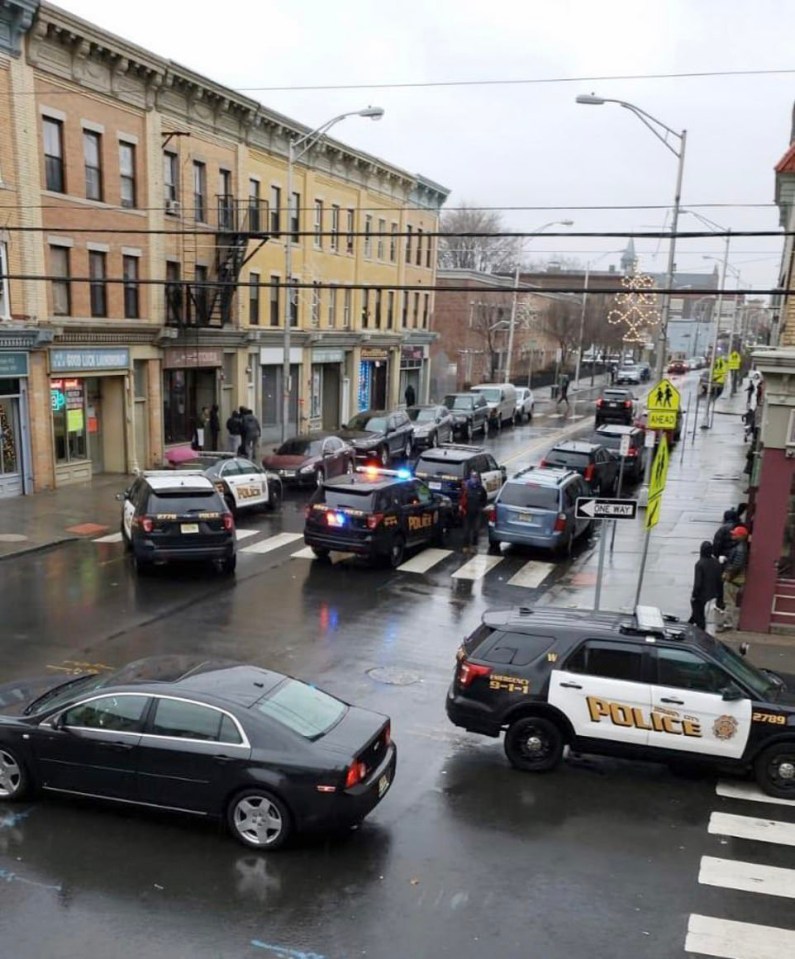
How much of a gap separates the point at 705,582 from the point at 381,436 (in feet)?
58.9

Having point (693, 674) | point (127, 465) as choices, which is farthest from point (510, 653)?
point (127, 465)

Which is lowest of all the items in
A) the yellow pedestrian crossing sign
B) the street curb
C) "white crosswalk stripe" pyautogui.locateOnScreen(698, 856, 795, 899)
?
the street curb

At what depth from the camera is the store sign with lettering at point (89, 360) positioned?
23.6 meters

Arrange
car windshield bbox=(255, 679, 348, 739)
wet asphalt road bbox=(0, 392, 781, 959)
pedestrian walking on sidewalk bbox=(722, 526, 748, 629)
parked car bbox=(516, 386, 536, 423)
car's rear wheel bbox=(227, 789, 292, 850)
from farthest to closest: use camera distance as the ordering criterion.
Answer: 1. parked car bbox=(516, 386, 536, 423)
2. pedestrian walking on sidewalk bbox=(722, 526, 748, 629)
3. car windshield bbox=(255, 679, 348, 739)
4. car's rear wheel bbox=(227, 789, 292, 850)
5. wet asphalt road bbox=(0, 392, 781, 959)

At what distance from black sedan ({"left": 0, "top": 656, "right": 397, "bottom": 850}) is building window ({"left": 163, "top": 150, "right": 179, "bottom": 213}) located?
23045 mm

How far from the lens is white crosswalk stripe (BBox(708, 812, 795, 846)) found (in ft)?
25.3

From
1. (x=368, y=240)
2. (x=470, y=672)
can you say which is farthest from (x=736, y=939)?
(x=368, y=240)

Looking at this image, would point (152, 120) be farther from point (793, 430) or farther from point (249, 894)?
point (249, 894)

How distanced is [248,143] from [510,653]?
90.7 feet

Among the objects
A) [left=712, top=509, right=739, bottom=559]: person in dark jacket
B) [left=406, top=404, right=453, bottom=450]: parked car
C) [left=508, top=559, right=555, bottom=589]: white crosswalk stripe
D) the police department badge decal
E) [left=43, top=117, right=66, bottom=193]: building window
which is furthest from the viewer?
[left=406, top=404, right=453, bottom=450]: parked car

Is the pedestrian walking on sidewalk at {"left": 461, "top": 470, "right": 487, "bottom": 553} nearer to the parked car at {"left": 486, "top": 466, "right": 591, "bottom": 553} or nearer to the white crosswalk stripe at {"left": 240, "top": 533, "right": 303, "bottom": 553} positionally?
the parked car at {"left": 486, "top": 466, "right": 591, "bottom": 553}

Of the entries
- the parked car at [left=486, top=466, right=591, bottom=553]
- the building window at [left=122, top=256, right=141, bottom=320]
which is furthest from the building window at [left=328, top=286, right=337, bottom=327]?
the parked car at [left=486, top=466, right=591, bottom=553]

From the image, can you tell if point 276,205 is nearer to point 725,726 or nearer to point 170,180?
point 170,180

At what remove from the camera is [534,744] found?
8.91m
